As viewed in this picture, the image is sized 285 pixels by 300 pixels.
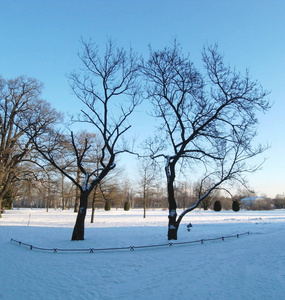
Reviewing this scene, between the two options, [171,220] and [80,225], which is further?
[171,220]

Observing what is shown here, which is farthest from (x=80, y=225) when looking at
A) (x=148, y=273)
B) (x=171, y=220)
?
(x=148, y=273)

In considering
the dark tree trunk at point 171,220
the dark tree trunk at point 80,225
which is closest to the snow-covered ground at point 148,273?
the dark tree trunk at point 171,220

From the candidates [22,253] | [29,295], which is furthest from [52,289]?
[22,253]

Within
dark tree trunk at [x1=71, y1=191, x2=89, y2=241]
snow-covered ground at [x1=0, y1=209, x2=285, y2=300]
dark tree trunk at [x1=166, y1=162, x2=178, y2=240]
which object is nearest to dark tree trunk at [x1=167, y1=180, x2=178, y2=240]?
dark tree trunk at [x1=166, y1=162, x2=178, y2=240]

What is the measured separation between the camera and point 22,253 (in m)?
11.2

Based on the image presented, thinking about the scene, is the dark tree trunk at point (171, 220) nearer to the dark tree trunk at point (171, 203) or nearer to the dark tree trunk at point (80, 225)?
the dark tree trunk at point (171, 203)

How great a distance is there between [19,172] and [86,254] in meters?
17.5

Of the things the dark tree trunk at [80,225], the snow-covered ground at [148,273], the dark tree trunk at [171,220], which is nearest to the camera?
the snow-covered ground at [148,273]

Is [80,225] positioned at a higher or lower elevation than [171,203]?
lower

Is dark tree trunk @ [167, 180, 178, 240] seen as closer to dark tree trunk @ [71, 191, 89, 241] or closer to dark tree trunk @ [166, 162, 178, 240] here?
dark tree trunk @ [166, 162, 178, 240]

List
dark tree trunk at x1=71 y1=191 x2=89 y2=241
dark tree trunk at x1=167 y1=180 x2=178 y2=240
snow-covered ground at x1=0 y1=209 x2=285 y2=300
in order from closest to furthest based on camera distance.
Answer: snow-covered ground at x1=0 y1=209 x2=285 y2=300 → dark tree trunk at x1=71 y1=191 x2=89 y2=241 → dark tree trunk at x1=167 y1=180 x2=178 y2=240

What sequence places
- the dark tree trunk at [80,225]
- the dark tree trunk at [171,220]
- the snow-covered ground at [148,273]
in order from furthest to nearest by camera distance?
the dark tree trunk at [171,220] → the dark tree trunk at [80,225] → the snow-covered ground at [148,273]

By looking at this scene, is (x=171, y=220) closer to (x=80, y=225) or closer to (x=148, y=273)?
(x=80, y=225)

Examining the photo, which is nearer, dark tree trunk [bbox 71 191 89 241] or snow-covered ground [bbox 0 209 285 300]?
snow-covered ground [bbox 0 209 285 300]
